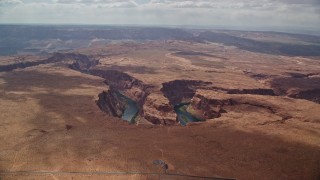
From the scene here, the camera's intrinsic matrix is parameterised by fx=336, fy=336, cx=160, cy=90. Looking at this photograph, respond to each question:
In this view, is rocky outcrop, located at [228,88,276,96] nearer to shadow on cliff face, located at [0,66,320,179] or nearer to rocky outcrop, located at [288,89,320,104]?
rocky outcrop, located at [288,89,320,104]

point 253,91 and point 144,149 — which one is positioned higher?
point 144,149

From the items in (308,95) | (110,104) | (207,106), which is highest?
(308,95)

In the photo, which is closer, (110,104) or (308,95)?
(110,104)

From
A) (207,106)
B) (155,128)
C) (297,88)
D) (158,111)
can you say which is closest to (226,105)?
(207,106)

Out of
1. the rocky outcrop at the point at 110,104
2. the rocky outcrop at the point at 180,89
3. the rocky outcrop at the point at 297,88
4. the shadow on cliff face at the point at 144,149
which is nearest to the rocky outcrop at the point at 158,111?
the rocky outcrop at the point at 110,104

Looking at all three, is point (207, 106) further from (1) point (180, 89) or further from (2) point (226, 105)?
(1) point (180, 89)

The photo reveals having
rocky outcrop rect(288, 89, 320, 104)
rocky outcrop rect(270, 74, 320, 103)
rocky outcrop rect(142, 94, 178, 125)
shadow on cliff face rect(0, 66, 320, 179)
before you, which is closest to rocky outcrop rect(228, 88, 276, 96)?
rocky outcrop rect(270, 74, 320, 103)

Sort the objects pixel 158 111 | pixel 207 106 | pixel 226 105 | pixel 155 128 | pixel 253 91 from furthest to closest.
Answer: pixel 253 91 → pixel 207 106 → pixel 226 105 → pixel 158 111 → pixel 155 128
